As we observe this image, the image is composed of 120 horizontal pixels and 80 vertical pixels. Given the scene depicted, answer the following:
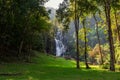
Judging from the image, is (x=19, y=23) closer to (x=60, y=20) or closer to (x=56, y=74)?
(x=60, y=20)

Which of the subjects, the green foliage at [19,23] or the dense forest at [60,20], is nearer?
the dense forest at [60,20]

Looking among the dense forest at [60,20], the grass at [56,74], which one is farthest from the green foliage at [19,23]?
the grass at [56,74]

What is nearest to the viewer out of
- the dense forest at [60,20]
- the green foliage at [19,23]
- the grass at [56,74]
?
the grass at [56,74]

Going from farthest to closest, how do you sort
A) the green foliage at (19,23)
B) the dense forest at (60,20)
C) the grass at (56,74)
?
the green foliage at (19,23)
the dense forest at (60,20)
the grass at (56,74)

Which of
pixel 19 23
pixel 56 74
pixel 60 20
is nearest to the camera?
pixel 56 74

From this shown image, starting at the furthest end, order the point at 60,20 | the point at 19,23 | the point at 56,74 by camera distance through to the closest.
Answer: the point at 19,23 < the point at 60,20 < the point at 56,74

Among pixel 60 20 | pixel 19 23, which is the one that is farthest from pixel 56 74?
pixel 19 23

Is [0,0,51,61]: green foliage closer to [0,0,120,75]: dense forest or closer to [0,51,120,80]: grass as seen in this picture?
[0,0,120,75]: dense forest

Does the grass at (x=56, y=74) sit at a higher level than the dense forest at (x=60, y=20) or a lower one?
lower

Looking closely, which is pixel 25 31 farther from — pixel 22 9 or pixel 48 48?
pixel 48 48

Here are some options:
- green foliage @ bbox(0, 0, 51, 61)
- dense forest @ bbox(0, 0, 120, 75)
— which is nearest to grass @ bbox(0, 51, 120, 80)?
dense forest @ bbox(0, 0, 120, 75)

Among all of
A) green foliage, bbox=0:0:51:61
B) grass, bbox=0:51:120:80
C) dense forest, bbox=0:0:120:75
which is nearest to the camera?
grass, bbox=0:51:120:80

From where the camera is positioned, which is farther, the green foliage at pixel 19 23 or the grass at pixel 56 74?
the green foliage at pixel 19 23

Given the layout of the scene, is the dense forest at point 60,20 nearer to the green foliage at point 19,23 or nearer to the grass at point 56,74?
the green foliage at point 19,23
